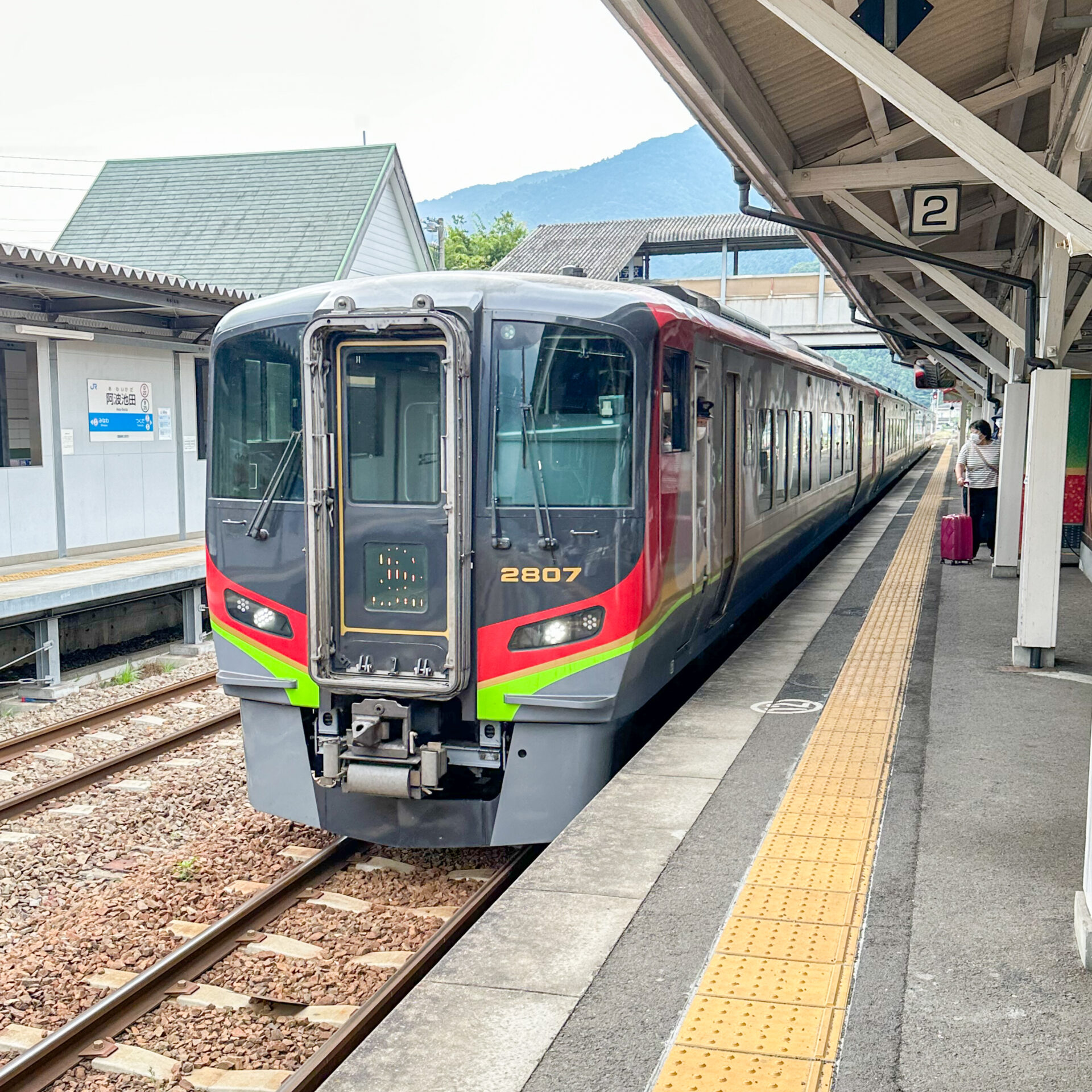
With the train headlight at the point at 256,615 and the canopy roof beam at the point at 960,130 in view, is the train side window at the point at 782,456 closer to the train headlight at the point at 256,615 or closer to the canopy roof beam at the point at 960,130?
the canopy roof beam at the point at 960,130

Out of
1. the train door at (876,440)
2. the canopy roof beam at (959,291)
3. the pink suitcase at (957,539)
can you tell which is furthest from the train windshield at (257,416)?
the train door at (876,440)

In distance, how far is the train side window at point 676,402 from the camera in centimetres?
568

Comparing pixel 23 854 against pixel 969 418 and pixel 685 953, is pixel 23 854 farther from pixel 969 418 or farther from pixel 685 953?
pixel 969 418

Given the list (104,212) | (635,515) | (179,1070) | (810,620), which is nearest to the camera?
(179,1070)

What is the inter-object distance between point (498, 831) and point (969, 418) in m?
37.3

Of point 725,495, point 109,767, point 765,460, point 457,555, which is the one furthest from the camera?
point 765,460

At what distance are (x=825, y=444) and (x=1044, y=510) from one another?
5890 mm

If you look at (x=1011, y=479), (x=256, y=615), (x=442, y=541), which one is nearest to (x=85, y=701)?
(x=256, y=615)

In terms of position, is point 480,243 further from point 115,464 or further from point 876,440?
point 115,464

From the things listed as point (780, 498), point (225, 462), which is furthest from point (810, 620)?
point (225, 462)

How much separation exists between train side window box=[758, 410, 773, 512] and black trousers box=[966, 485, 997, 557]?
4450 millimetres

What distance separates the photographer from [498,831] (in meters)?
5.48

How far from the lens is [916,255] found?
8.10 m

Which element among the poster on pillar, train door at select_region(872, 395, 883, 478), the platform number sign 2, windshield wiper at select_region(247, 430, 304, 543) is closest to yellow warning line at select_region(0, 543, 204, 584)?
the poster on pillar
